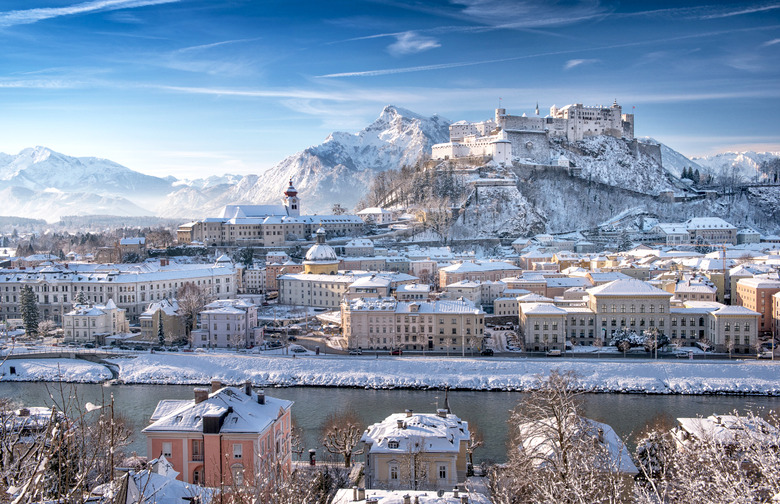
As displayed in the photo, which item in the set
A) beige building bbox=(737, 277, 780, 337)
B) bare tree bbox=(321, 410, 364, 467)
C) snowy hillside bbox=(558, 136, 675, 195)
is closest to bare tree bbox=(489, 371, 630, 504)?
bare tree bbox=(321, 410, 364, 467)

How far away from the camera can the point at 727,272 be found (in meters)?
29.8

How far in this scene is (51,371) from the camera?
64.3 ft

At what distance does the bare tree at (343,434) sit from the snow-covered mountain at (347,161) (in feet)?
315

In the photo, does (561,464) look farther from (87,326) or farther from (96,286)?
(96,286)

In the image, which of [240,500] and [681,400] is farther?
[681,400]

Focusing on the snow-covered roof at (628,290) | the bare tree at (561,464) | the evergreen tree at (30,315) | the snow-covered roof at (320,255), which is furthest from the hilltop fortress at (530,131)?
the bare tree at (561,464)

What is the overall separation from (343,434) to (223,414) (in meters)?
2.98

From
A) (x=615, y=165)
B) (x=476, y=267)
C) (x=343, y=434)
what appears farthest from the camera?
(x=615, y=165)

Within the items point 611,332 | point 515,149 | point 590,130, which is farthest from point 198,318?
point 590,130

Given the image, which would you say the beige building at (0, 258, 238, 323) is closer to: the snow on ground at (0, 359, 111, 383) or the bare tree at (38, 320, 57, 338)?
the bare tree at (38, 320, 57, 338)

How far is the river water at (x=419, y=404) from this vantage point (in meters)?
14.3

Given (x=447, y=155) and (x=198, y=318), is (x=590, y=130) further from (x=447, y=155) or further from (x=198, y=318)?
(x=198, y=318)

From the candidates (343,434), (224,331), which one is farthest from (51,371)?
(343,434)

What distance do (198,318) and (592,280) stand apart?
1581 centimetres
